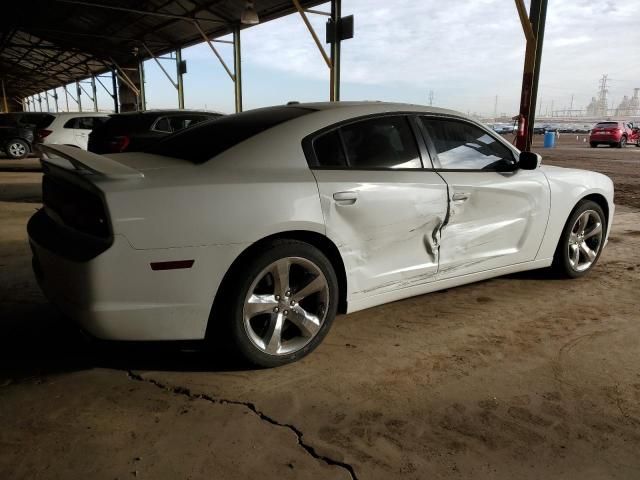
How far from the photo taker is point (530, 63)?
324 inches

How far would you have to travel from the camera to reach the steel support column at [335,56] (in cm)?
1270

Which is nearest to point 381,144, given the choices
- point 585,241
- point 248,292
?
point 248,292

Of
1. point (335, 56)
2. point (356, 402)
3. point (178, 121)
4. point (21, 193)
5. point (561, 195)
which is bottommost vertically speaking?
point (356, 402)

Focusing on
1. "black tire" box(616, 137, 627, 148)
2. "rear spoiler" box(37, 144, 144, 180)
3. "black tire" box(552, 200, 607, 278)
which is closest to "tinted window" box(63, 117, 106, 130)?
"rear spoiler" box(37, 144, 144, 180)

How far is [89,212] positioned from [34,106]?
8022 centimetres

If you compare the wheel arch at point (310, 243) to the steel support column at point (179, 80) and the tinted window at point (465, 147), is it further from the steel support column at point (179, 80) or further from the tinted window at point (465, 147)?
the steel support column at point (179, 80)

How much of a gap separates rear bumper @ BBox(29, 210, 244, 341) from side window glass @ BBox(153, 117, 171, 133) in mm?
6651

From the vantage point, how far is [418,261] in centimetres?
304

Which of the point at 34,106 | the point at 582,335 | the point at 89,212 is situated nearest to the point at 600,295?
the point at 582,335

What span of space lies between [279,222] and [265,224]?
0.25ft

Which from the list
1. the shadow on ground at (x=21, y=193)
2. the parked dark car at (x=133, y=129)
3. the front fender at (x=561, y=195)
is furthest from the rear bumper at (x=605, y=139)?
the shadow on ground at (x=21, y=193)

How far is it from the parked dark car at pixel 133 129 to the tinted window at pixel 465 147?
513 centimetres

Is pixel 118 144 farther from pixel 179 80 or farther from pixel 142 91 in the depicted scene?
pixel 142 91

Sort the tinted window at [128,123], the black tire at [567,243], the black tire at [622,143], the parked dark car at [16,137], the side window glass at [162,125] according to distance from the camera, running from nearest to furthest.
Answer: the black tire at [567,243]
the tinted window at [128,123]
the side window glass at [162,125]
the parked dark car at [16,137]
the black tire at [622,143]
